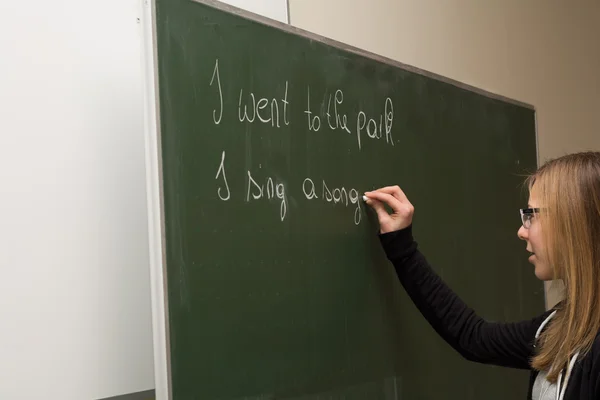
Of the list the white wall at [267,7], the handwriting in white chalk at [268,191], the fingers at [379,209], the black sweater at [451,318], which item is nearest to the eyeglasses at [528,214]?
the black sweater at [451,318]

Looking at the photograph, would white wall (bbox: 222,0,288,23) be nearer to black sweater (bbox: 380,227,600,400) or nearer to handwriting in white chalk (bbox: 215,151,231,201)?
handwriting in white chalk (bbox: 215,151,231,201)

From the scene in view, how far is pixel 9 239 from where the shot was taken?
3.97 ft

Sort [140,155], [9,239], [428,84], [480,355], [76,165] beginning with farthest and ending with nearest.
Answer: [428,84] → [480,355] → [140,155] → [76,165] → [9,239]

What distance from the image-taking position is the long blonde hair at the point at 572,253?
1.36m

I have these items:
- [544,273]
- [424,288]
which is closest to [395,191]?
[424,288]

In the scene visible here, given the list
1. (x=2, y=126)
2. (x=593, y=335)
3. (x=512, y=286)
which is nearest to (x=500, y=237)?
(x=512, y=286)

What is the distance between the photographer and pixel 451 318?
1.69 m

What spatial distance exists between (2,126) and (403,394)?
3.94 ft

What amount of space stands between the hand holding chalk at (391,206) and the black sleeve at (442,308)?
2cm

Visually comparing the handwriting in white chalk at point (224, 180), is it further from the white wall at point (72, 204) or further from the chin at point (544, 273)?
the chin at point (544, 273)

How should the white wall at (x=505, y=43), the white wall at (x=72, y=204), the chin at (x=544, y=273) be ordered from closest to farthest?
the white wall at (x=72, y=204), the chin at (x=544, y=273), the white wall at (x=505, y=43)

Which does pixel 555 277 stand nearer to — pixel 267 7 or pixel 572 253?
pixel 572 253

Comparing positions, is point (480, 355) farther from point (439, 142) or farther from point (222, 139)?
point (222, 139)

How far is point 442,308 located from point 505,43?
1.59m
